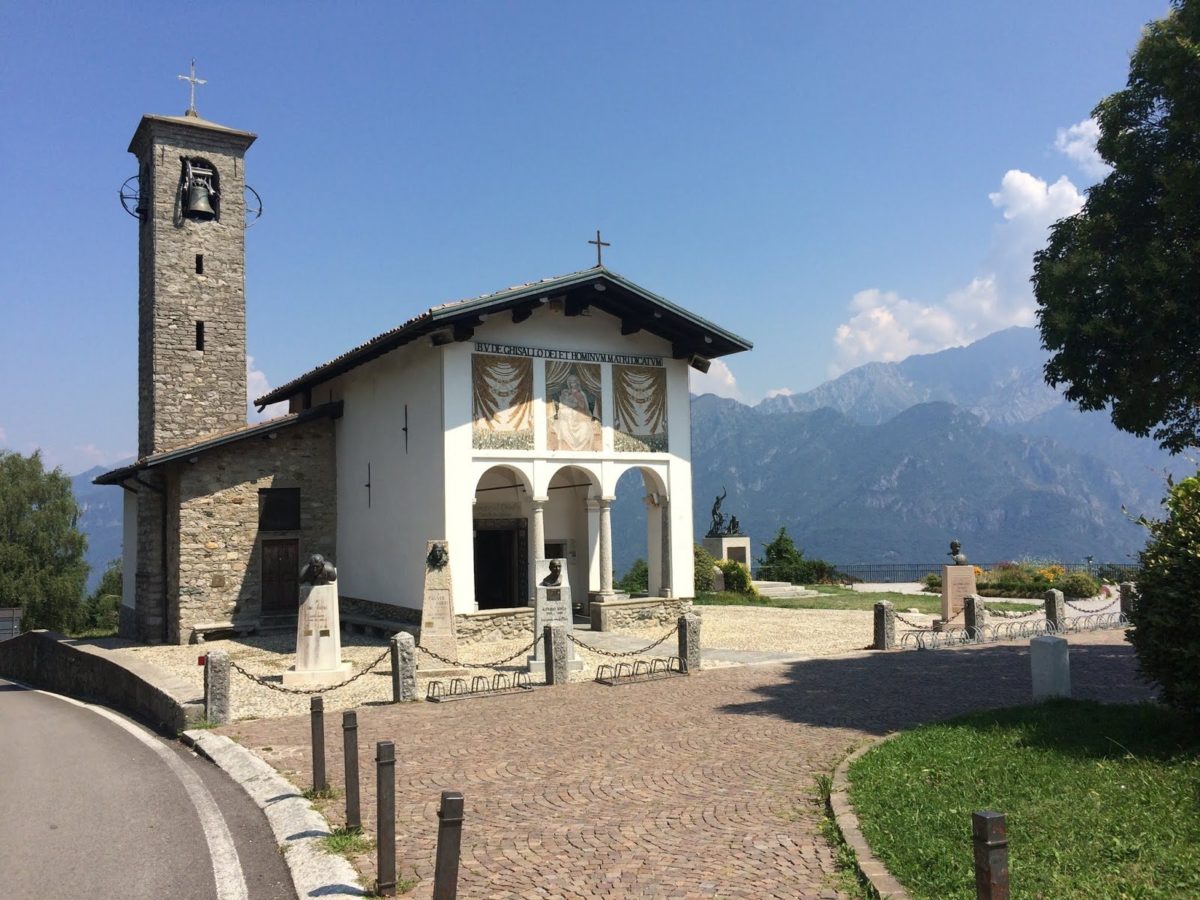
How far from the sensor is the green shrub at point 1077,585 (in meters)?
26.6

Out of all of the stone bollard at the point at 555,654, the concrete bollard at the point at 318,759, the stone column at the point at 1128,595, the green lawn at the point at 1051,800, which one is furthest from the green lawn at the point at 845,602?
the concrete bollard at the point at 318,759

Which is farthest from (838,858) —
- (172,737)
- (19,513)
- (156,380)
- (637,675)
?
(19,513)

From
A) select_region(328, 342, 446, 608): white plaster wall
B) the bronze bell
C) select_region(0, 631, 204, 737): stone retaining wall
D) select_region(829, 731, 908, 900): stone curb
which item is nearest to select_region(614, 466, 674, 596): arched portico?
select_region(328, 342, 446, 608): white plaster wall

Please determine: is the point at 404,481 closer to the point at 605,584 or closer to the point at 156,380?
the point at 605,584

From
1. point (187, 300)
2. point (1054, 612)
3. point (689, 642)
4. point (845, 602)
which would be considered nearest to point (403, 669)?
point (689, 642)

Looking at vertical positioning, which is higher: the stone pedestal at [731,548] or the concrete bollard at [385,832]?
the stone pedestal at [731,548]

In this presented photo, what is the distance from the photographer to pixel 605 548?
20.1 m

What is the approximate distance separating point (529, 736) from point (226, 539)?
13.9 meters

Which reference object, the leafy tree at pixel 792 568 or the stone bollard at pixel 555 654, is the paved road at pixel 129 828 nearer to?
the stone bollard at pixel 555 654

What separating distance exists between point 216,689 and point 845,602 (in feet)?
64.5

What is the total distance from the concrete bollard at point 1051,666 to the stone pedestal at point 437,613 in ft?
27.6

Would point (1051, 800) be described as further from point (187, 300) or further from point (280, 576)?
point (187, 300)

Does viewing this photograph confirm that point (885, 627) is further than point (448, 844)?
Yes

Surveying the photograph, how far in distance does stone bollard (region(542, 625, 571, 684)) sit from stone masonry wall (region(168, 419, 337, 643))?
36.4 ft
